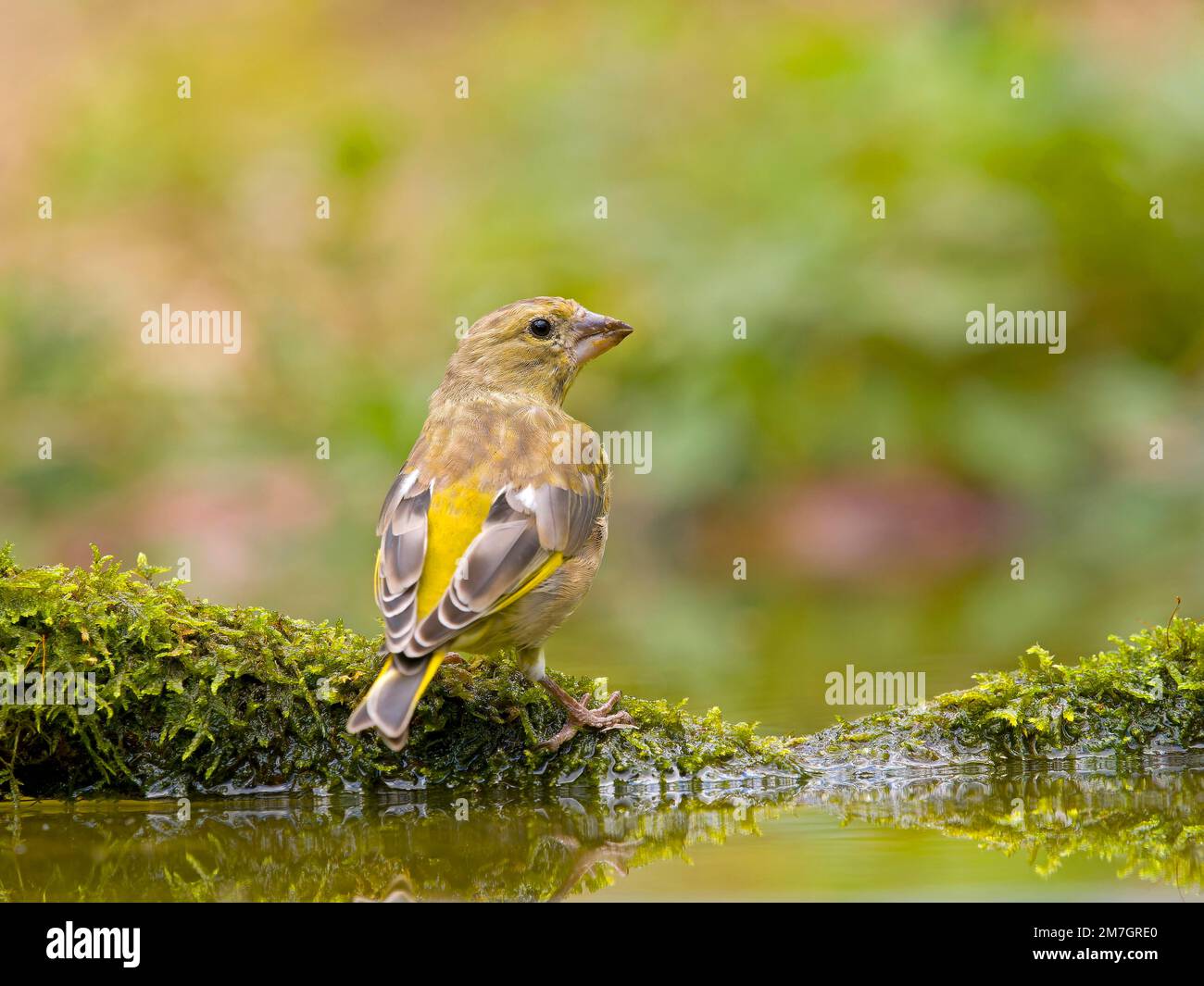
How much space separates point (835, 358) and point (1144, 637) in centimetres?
845

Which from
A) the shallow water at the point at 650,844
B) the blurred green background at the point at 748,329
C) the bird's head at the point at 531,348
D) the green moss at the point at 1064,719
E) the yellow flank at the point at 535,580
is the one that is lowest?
the shallow water at the point at 650,844

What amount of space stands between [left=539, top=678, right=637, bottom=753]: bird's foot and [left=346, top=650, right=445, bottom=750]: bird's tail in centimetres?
61

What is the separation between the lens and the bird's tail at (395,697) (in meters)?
4.27

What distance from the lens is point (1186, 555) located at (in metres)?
11.3

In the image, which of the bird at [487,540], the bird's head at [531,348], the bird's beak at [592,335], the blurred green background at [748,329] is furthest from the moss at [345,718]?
the blurred green background at [748,329]

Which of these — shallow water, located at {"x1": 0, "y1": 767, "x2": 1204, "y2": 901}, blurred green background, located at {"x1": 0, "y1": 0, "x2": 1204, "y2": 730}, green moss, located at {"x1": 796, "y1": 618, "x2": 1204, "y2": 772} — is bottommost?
shallow water, located at {"x1": 0, "y1": 767, "x2": 1204, "y2": 901}

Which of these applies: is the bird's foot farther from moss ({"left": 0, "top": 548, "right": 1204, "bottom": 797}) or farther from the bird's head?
the bird's head

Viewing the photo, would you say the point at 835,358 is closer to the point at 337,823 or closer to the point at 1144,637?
the point at 1144,637

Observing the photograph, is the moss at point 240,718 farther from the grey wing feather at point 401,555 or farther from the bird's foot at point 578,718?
the grey wing feather at point 401,555

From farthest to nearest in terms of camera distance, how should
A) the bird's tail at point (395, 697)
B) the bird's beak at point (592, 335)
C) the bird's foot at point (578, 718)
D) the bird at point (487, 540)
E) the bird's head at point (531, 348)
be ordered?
the bird's beak at point (592, 335), the bird's head at point (531, 348), the bird's foot at point (578, 718), the bird at point (487, 540), the bird's tail at point (395, 697)

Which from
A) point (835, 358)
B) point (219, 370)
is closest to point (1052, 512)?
point (835, 358)

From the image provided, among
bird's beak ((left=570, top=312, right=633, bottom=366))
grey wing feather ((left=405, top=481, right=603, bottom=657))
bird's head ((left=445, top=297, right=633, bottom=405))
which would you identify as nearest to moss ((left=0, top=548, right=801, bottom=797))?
grey wing feather ((left=405, top=481, right=603, bottom=657))

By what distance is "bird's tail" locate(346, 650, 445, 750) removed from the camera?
4270 millimetres

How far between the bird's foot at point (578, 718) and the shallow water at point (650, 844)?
0.16 metres
